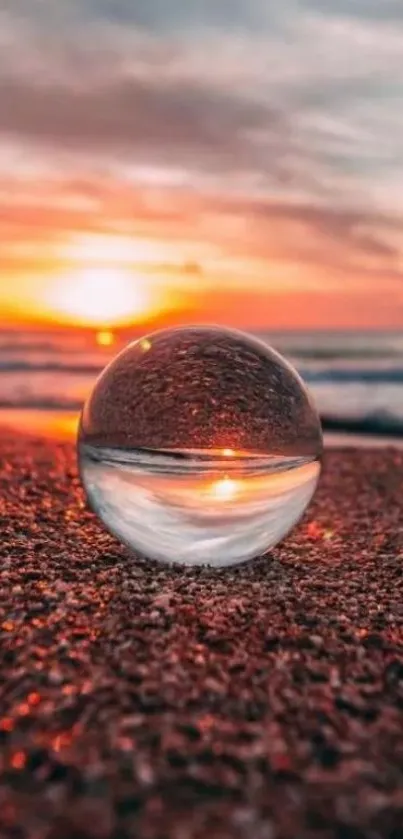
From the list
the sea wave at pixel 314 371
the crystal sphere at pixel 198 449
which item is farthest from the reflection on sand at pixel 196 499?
the sea wave at pixel 314 371

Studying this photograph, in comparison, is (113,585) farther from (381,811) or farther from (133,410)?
(381,811)

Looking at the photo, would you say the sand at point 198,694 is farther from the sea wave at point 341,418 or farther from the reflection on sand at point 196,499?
the sea wave at point 341,418

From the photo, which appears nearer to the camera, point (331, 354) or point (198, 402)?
point (198, 402)

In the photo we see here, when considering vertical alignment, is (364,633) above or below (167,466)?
below

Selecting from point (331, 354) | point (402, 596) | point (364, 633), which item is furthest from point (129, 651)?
point (331, 354)

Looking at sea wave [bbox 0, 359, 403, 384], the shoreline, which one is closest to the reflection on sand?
the shoreline

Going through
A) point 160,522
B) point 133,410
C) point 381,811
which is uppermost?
point 133,410

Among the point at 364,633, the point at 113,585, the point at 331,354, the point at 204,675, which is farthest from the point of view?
the point at 331,354

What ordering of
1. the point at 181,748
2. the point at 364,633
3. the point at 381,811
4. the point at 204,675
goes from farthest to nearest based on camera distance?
the point at 364,633
the point at 204,675
the point at 181,748
the point at 381,811

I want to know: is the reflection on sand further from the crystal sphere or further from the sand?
the sand
